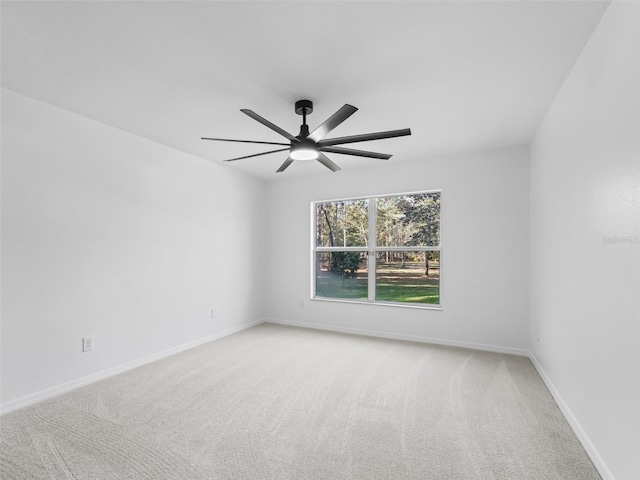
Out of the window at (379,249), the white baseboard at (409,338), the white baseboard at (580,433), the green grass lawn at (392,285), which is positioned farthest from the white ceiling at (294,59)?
the white baseboard at (409,338)

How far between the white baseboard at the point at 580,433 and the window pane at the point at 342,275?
2.46 meters

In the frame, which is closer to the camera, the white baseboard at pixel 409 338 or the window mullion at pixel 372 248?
the white baseboard at pixel 409 338

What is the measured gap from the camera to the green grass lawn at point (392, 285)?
440 centimetres

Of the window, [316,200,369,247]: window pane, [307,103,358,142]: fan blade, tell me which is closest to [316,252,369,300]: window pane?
the window

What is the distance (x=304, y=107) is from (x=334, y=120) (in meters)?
0.56

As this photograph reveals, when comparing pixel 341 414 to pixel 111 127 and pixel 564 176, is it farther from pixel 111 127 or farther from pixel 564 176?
pixel 111 127

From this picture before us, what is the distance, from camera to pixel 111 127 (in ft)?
10.5

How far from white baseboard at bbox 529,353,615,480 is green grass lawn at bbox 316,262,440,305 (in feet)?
5.37

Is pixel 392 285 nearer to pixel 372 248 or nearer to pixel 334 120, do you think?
pixel 372 248

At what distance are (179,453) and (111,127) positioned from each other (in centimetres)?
295

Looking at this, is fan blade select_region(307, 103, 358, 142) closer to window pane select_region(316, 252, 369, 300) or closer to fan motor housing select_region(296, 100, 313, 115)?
fan motor housing select_region(296, 100, 313, 115)

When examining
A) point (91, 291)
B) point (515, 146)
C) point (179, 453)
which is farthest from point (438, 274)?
point (91, 291)

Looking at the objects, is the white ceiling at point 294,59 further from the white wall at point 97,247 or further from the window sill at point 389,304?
the window sill at point 389,304

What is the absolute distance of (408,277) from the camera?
4562 millimetres
